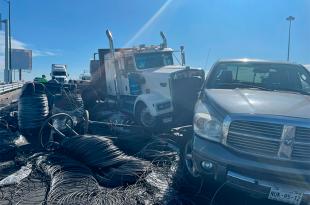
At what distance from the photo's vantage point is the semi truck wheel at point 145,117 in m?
8.65

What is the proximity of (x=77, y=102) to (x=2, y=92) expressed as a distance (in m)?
17.5

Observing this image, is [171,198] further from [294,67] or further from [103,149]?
[294,67]

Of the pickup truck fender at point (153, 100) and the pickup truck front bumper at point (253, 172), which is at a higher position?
the pickup truck fender at point (153, 100)

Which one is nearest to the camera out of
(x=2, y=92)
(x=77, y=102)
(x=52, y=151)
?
(x=52, y=151)

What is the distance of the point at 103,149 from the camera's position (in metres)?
5.78

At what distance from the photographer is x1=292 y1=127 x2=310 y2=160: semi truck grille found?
11.4ft

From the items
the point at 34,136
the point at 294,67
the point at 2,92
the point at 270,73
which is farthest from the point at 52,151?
the point at 2,92

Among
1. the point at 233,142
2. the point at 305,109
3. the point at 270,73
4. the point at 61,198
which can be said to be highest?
the point at 270,73

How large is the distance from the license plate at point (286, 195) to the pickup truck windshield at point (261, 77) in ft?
6.81

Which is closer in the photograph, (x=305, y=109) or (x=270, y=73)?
(x=305, y=109)

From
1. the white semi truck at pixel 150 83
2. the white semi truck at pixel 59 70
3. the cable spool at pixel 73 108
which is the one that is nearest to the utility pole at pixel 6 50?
the white semi truck at pixel 59 70

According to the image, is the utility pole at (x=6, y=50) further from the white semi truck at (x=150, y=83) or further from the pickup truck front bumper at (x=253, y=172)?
the pickup truck front bumper at (x=253, y=172)

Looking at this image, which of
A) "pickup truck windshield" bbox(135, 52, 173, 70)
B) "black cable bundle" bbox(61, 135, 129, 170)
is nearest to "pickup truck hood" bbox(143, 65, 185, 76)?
"pickup truck windshield" bbox(135, 52, 173, 70)

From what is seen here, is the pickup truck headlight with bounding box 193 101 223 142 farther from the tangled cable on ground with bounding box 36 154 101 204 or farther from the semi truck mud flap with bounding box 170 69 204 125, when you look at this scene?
the semi truck mud flap with bounding box 170 69 204 125
